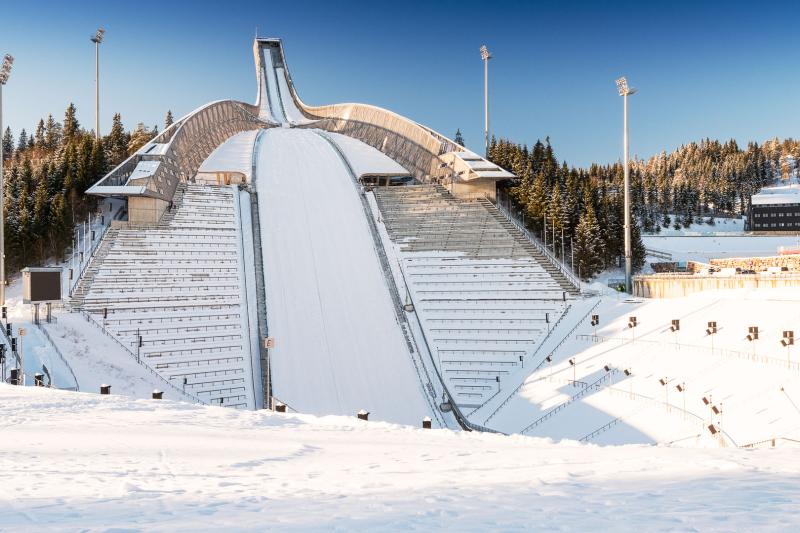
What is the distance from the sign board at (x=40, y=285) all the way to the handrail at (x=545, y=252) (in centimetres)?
2088

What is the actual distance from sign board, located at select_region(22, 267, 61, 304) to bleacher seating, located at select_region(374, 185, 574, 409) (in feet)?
44.8

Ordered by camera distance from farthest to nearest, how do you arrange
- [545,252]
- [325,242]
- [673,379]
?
1. [325,242]
2. [545,252]
3. [673,379]

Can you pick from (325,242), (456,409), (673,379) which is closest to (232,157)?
(325,242)

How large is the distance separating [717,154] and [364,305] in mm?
138284

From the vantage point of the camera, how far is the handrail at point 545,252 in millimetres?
30266

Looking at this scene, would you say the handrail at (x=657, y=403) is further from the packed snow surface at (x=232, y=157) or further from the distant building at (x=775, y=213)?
the distant building at (x=775, y=213)

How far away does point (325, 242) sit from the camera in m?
34.1

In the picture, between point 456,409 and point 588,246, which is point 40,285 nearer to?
point 456,409

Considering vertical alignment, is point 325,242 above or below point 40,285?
above

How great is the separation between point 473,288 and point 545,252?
5.69 m

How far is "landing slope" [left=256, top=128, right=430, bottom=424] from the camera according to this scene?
22.9 m

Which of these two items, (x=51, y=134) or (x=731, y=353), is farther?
(x=51, y=134)

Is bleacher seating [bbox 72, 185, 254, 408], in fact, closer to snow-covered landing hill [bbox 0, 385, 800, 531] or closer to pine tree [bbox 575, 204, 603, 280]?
snow-covered landing hill [bbox 0, 385, 800, 531]

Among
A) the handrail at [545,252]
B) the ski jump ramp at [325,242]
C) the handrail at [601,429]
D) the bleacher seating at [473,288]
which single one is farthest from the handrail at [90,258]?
the handrail at [545,252]
